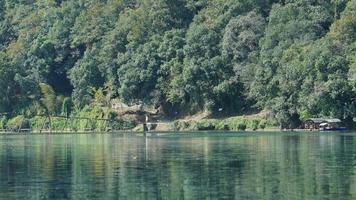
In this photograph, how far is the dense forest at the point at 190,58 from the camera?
105125mm

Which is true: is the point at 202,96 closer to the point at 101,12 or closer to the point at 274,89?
the point at 274,89

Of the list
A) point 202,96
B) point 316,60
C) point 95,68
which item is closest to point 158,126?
point 202,96

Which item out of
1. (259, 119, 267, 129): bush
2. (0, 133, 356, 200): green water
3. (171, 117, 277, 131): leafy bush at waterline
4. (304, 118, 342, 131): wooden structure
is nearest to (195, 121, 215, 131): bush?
(171, 117, 277, 131): leafy bush at waterline

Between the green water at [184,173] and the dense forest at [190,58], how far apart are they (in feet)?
131

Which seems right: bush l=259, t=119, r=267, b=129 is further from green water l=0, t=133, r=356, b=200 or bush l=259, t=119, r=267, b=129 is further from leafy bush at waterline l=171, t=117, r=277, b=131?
green water l=0, t=133, r=356, b=200

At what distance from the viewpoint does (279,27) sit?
113750mm

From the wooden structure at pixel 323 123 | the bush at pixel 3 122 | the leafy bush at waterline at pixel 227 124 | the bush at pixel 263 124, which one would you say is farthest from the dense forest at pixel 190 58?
the leafy bush at waterline at pixel 227 124

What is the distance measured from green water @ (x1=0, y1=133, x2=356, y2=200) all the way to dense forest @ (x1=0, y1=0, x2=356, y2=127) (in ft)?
131

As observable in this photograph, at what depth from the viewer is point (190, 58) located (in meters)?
119

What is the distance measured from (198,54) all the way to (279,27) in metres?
10.2

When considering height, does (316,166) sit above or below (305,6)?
below

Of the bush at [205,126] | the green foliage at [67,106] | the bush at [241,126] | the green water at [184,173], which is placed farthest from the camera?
the green foliage at [67,106]

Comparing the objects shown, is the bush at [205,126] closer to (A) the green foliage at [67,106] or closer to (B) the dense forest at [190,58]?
(B) the dense forest at [190,58]

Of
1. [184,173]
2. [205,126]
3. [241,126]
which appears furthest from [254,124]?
[184,173]
